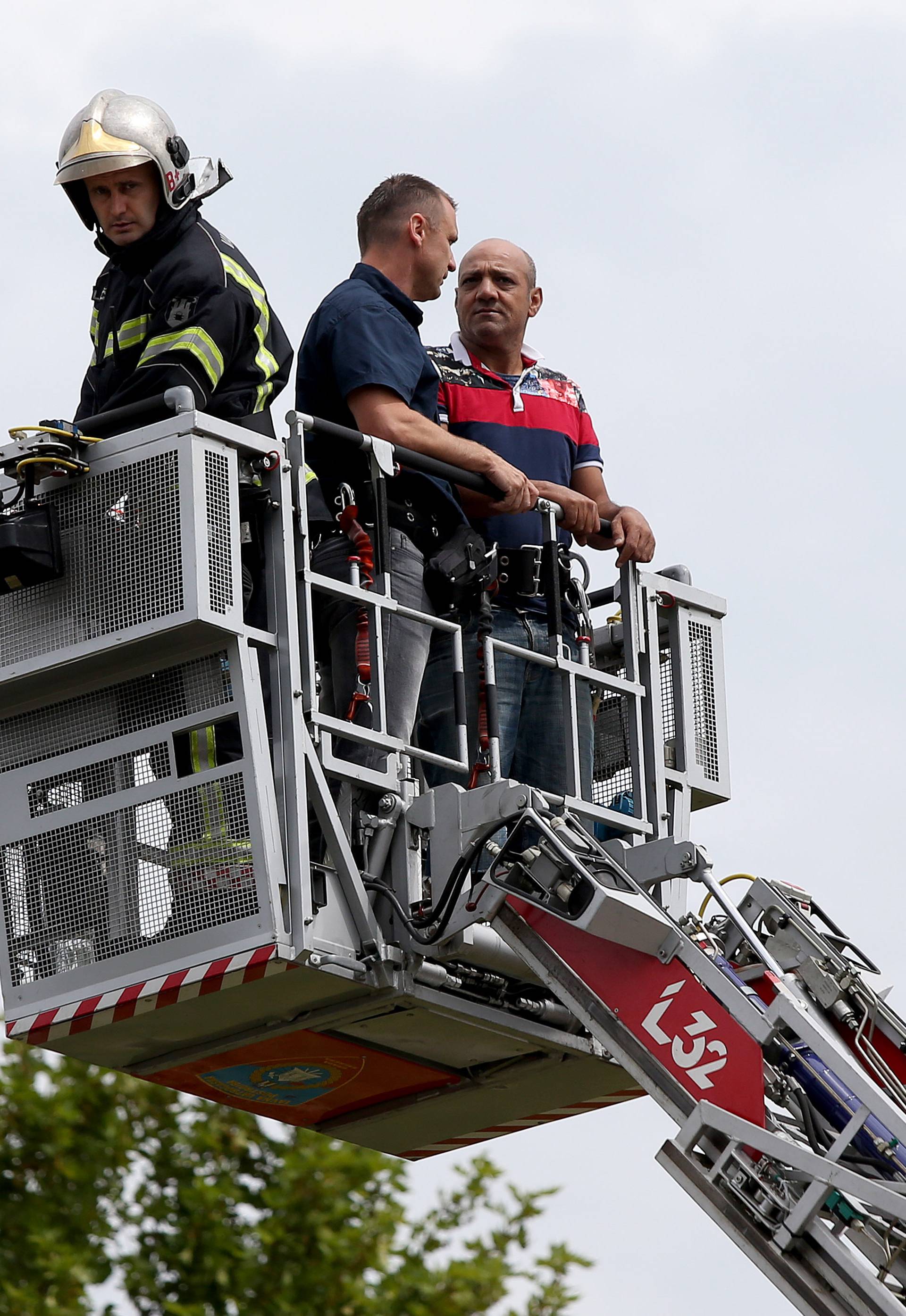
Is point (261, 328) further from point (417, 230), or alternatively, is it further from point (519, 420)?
point (519, 420)

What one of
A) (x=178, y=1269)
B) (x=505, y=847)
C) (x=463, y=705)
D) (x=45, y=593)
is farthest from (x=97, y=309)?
(x=178, y=1269)

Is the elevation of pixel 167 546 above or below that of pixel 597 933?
above

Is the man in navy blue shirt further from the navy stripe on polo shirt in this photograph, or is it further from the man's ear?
the navy stripe on polo shirt

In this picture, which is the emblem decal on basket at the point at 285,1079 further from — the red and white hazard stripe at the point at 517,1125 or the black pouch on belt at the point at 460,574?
the black pouch on belt at the point at 460,574

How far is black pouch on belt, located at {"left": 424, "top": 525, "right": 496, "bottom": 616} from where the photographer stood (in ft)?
31.0

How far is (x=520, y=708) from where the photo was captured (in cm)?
980

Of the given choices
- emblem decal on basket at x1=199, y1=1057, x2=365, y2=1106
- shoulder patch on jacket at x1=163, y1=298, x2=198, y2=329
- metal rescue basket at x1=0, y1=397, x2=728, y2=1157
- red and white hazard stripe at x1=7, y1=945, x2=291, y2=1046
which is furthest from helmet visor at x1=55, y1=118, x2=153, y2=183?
emblem decal on basket at x1=199, y1=1057, x2=365, y2=1106

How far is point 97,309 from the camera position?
31.1 ft

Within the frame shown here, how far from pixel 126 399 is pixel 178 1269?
12496 mm

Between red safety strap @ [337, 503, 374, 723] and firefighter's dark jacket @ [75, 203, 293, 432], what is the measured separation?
498 millimetres

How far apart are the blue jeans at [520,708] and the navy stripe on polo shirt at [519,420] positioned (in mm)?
436

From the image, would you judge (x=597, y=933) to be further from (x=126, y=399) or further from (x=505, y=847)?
(x=126, y=399)

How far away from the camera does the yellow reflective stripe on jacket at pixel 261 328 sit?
367 inches

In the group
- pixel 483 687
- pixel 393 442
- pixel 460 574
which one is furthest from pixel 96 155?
pixel 483 687
